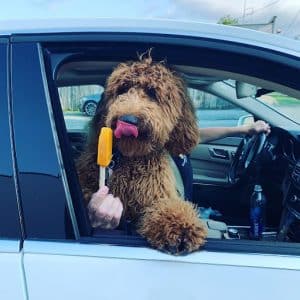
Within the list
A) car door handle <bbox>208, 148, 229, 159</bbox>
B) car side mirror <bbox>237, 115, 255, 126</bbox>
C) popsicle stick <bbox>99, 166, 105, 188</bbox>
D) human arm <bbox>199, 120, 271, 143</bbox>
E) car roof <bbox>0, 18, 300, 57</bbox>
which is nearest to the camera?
car roof <bbox>0, 18, 300, 57</bbox>

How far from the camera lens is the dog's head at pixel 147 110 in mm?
1685

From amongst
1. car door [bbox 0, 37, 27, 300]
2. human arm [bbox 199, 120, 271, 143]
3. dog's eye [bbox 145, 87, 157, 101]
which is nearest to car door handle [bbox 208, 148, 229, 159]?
human arm [bbox 199, 120, 271, 143]

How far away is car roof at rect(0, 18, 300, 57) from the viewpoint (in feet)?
5.30

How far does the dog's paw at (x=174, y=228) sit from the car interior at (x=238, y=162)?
144mm

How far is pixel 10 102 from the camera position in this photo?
5.18 feet

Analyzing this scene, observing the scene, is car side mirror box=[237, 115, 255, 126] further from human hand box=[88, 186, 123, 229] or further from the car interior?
human hand box=[88, 186, 123, 229]

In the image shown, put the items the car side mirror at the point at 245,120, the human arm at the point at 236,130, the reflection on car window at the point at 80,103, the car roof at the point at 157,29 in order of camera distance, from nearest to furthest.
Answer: the car roof at the point at 157,29 < the reflection on car window at the point at 80,103 < the human arm at the point at 236,130 < the car side mirror at the point at 245,120

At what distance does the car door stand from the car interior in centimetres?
19

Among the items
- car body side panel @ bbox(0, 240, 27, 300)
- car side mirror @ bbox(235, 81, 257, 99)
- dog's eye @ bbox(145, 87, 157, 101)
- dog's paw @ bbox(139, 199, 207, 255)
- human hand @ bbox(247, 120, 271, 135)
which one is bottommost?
car body side panel @ bbox(0, 240, 27, 300)

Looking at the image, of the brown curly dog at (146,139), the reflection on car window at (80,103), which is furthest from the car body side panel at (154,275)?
the reflection on car window at (80,103)

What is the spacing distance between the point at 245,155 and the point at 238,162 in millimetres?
77

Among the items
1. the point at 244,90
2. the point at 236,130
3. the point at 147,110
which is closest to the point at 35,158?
the point at 147,110

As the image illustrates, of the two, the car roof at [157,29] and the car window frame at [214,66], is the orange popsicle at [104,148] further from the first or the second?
the car roof at [157,29]

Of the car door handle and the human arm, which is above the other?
the human arm
